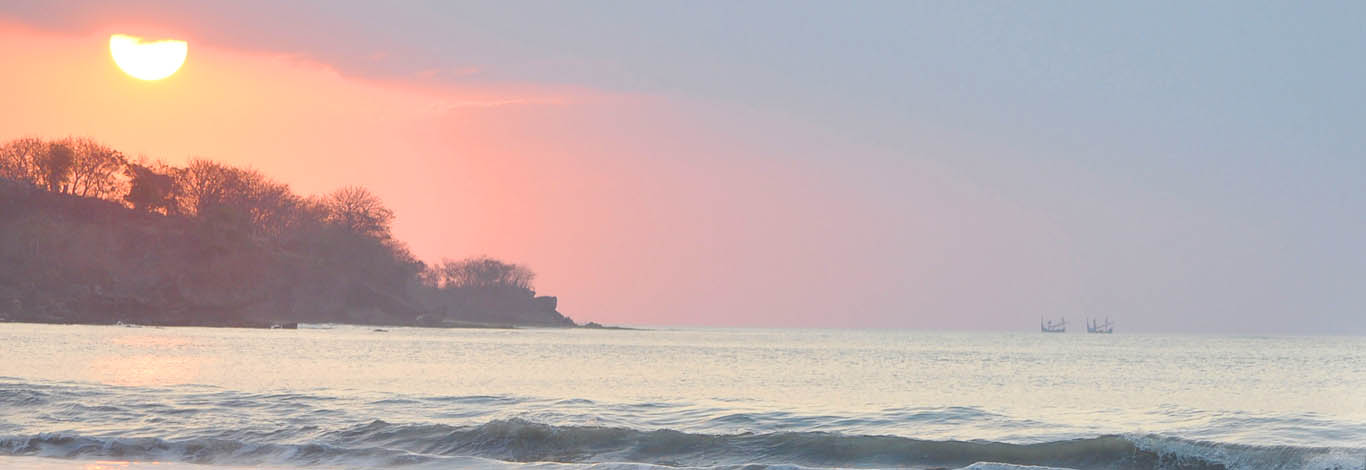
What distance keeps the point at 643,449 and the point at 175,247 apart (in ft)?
494

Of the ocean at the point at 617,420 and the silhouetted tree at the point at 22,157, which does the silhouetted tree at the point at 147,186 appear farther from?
the ocean at the point at 617,420

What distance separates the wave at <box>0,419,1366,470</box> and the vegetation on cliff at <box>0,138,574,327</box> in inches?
4531

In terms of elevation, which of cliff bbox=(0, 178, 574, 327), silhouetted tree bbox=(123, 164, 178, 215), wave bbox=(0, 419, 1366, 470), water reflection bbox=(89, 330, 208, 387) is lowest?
wave bbox=(0, 419, 1366, 470)

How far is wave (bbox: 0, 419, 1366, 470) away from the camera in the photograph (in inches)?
784

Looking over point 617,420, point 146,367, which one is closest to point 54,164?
point 146,367

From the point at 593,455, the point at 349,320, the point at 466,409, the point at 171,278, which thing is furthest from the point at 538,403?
the point at 349,320

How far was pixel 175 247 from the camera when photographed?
15588 cm

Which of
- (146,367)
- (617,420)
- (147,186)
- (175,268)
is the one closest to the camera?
(617,420)

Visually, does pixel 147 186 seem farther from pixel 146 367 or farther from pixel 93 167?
pixel 146 367

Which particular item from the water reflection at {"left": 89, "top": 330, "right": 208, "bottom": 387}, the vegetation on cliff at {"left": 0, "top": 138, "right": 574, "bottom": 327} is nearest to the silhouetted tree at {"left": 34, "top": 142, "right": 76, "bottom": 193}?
the vegetation on cliff at {"left": 0, "top": 138, "right": 574, "bottom": 327}

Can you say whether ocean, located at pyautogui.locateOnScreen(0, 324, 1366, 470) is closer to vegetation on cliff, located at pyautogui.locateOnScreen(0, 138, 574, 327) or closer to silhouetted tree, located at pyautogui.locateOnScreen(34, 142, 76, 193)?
vegetation on cliff, located at pyautogui.locateOnScreen(0, 138, 574, 327)

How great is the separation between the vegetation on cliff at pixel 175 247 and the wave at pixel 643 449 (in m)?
115

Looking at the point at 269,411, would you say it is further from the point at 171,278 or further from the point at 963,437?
the point at 171,278

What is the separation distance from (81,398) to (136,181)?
150 m
